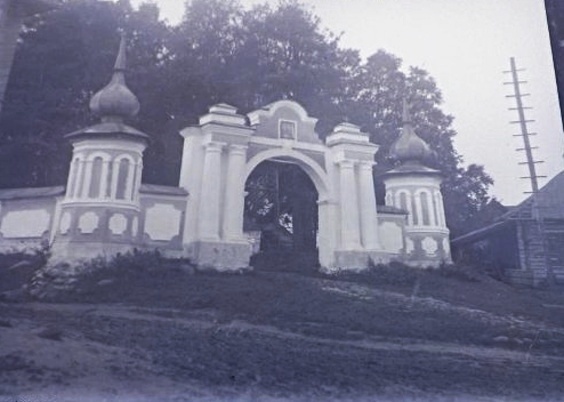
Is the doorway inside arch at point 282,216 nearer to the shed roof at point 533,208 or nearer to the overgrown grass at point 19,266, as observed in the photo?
the shed roof at point 533,208

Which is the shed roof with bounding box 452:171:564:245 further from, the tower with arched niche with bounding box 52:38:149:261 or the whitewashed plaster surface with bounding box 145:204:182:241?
the tower with arched niche with bounding box 52:38:149:261

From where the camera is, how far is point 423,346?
4875 millimetres

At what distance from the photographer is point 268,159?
8.70 metres

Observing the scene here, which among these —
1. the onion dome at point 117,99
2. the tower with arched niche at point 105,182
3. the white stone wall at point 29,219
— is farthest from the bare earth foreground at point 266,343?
the onion dome at point 117,99

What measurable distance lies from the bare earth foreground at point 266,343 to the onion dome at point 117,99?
2682 millimetres

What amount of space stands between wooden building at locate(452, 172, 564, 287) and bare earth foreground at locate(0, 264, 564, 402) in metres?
1.24

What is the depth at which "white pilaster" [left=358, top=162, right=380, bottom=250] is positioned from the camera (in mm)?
8578

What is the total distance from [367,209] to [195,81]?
12.0ft

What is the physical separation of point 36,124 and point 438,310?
→ 17.9ft

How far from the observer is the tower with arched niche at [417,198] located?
9016 millimetres

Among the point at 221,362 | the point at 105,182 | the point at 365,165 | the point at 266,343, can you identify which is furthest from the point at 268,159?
the point at 221,362

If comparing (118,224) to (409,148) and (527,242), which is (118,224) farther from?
(527,242)

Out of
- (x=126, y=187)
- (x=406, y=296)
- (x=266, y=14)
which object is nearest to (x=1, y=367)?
(x=126, y=187)

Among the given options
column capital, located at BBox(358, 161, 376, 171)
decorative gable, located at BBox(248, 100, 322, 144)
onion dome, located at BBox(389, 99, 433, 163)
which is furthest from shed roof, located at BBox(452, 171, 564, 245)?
decorative gable, located at BBox(248, 100, 322, 144)
